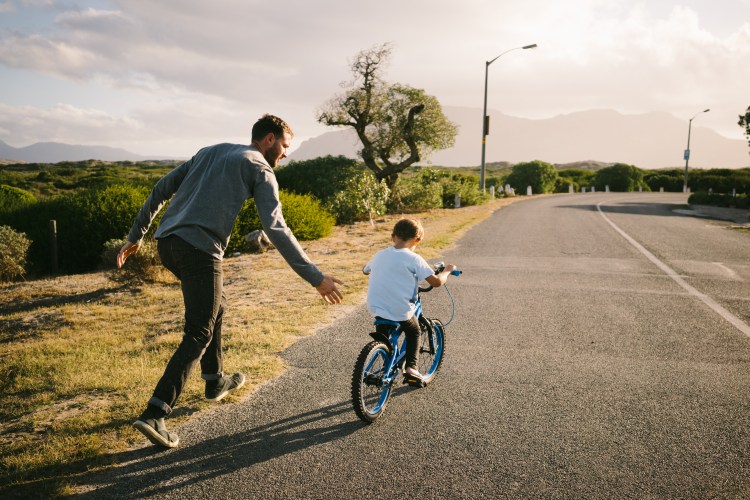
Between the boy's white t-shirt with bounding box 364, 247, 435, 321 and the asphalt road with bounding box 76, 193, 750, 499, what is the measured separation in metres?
0.81

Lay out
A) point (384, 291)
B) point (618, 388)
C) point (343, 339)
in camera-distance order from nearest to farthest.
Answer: point (384, 291), point (618, 388), point (343, 339)

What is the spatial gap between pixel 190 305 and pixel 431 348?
217 centimetres

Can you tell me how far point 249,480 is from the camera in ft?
9.34

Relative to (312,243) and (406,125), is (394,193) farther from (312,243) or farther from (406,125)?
(312,243)

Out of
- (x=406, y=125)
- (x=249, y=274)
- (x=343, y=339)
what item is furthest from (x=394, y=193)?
(x=343, y=339)

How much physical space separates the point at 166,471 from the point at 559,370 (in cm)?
341

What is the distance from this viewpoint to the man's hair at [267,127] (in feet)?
11.0

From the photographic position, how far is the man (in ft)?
10.2

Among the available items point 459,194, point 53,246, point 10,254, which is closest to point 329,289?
point 10,254

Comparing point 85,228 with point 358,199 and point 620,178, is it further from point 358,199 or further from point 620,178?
point 620,178

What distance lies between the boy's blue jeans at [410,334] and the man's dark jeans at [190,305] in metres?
1.24

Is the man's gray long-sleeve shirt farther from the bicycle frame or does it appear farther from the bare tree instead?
the bare tree

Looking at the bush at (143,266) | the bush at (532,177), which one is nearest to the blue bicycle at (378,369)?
the bush at (143,266)

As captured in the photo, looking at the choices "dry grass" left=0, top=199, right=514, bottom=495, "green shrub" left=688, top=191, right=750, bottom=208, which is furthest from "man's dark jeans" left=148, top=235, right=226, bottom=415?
"green shrub" left=688, top=191, right=750, bottom=208
